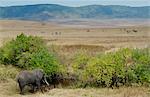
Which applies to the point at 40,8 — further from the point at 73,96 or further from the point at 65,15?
the point at 73,96

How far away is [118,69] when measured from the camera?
55.0ft

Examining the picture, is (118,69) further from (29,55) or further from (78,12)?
(78,12)

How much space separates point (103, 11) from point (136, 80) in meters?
86.1

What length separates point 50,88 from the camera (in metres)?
16.6

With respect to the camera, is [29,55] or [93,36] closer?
[29,55]

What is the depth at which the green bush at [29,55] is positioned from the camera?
17.8m

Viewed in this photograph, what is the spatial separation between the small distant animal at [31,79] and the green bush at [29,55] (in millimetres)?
1250

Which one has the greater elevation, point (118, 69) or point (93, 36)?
point (118, 69)

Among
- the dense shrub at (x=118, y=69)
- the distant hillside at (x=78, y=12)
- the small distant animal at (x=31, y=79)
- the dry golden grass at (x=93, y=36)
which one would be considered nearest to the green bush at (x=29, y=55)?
the small distant animal at (x=31, y=79)

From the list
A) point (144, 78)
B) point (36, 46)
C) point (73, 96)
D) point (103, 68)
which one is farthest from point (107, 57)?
point (36, 46)

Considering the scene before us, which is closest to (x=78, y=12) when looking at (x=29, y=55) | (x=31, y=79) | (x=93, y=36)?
(x=93, y=36)

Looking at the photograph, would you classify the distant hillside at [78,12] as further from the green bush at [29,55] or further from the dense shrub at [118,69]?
the dense shrub at [118,69]

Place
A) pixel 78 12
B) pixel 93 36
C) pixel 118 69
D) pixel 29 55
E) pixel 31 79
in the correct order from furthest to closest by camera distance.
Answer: pixel 78 12 < pixel 93 36 < pixel 29 55 < pixel 118 69 < pixel 31 79

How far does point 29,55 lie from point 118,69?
4.29 metres
